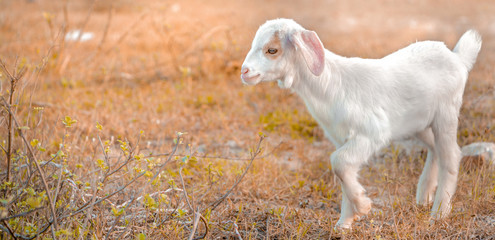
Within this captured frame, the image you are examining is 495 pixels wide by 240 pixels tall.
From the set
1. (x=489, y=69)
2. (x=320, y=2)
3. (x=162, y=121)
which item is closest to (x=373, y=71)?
(x=162, y=121)

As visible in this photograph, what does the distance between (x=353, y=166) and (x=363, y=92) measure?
1.67 ft

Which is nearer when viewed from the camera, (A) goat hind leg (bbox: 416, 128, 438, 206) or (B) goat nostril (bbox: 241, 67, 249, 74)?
(B) goat nostril (bbox: 241, 67, 249, 74)

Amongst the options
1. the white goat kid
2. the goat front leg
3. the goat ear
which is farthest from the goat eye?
the goat front leg

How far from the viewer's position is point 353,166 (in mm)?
3189

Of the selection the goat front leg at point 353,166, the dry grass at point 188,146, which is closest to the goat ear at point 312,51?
the goat front leg at point 353,166

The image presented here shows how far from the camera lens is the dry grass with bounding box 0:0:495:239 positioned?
3033mm

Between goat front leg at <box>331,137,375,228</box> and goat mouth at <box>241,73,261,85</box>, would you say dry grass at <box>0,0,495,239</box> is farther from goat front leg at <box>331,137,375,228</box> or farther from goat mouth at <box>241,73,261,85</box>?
goat mouth at <box>241,73,261,85</box>

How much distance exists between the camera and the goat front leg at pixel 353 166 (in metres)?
3.18

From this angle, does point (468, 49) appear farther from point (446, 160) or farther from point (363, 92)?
point (363, 92)

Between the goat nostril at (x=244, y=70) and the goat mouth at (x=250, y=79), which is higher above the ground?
the goat nostril at (x=244, y=70)

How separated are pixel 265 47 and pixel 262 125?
2.74 m

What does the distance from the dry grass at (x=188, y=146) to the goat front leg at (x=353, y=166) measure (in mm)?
174

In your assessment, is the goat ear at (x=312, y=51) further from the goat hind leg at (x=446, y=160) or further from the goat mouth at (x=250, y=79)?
the goat hind leg at (x=446, y=160)

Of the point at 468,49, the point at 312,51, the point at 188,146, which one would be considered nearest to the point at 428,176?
the point at 468,49
